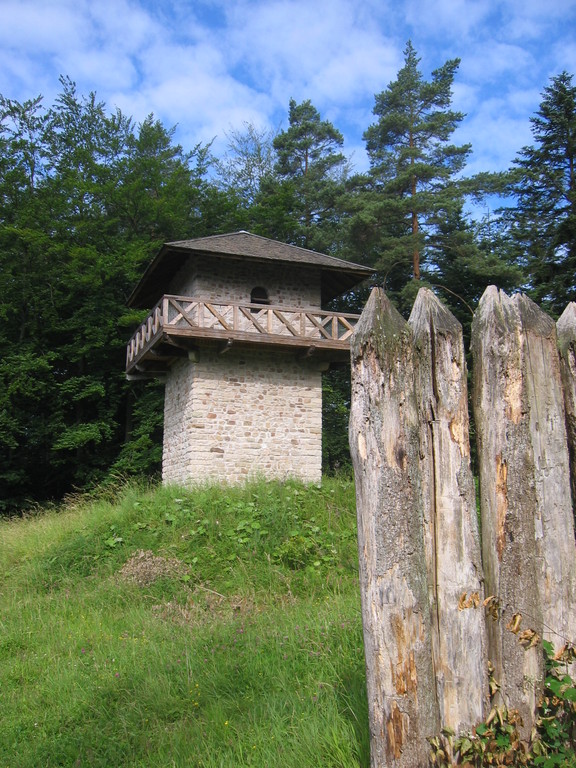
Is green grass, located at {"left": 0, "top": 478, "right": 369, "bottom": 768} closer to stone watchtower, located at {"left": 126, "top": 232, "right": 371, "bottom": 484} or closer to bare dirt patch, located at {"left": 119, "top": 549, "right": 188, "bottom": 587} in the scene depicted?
bare dirt patch, located at {"left": 119, "top": 549, "right": 188, "bottom": 587}

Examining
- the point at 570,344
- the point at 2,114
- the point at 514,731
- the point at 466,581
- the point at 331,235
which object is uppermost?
the point at 2,114

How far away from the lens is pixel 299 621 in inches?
240

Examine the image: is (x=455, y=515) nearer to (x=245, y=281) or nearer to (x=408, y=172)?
(x=245, y=281)

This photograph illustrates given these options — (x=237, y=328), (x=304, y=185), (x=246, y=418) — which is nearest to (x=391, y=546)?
(x=237, y=328)

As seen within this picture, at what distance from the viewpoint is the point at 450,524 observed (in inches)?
119

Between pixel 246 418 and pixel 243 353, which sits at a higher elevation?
pixel 243 353

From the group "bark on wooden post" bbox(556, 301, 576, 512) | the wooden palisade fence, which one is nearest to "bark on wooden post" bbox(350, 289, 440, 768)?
the wooden palisade fence

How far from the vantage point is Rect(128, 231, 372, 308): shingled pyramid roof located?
641 inches

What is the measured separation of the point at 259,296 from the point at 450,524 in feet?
49.3

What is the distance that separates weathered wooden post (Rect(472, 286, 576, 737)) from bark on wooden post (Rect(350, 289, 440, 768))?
35cm

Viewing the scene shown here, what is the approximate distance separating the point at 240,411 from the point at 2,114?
17.1 metres

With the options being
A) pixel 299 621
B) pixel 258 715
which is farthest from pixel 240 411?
pixel 258 715

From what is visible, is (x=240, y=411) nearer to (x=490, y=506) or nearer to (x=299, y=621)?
(x=299, y=621)

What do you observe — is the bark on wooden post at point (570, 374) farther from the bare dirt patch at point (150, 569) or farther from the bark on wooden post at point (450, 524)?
the bare dirt patch at point (150, 569)
